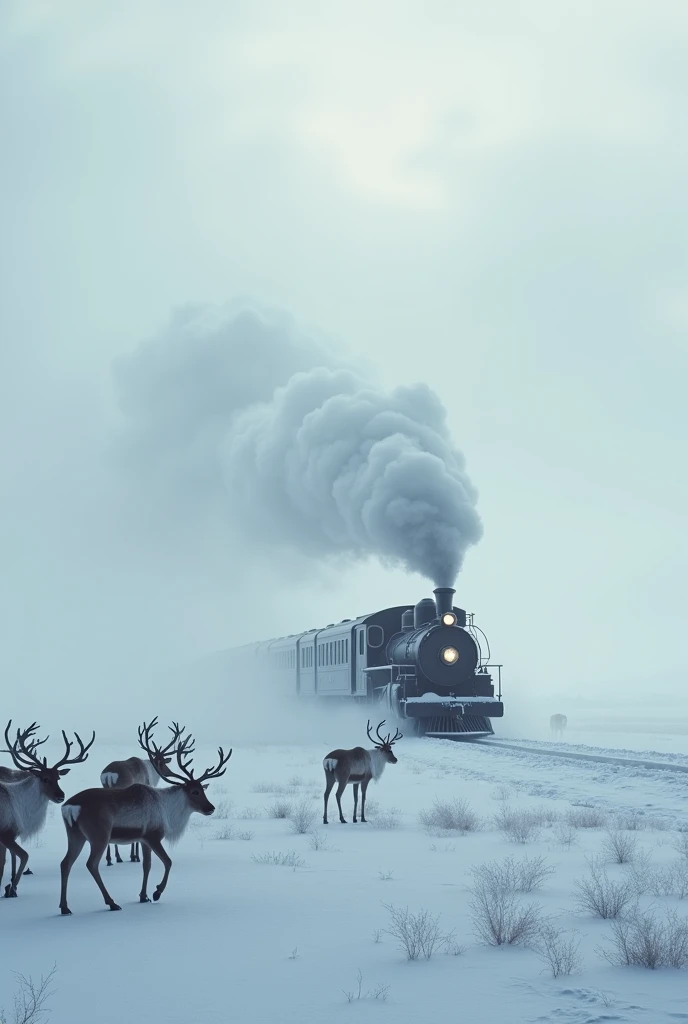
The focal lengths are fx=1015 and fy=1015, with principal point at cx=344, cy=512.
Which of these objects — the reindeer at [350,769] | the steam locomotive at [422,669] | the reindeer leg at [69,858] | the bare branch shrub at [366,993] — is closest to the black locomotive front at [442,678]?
the steam locomotive at [422,669]

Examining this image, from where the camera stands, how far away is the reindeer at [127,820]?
793 centimetres

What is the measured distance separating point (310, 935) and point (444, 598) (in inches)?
919

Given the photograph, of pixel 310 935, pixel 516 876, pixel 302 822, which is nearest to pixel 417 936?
pixel 310 935

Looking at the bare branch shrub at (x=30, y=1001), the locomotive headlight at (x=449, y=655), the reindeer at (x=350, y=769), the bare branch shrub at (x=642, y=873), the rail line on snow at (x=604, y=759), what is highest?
the locomotive headlight at (x=449, y=655)

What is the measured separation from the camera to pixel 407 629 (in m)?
32.8

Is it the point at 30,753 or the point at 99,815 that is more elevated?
the point at 30,753

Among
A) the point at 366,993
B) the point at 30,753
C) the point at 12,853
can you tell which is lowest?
the point at 366,993

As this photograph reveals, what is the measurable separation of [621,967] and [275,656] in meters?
43.7

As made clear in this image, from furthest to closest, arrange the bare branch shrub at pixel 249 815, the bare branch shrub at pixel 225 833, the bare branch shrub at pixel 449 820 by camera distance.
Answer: the bare branch shrub at pixel 249 815
the bare branch shrub at pixel 449 820
the bare branch shrub at pixel 225 833

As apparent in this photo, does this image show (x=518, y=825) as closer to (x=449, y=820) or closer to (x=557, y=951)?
(x=449, y=820)

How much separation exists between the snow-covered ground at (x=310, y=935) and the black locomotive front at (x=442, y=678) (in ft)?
46.6

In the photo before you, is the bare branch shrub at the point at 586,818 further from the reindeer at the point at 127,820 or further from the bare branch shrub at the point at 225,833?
the reindeer at the point at 127,820

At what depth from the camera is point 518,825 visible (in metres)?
12.2

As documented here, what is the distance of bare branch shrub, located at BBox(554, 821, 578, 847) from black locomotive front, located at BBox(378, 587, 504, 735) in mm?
16099
